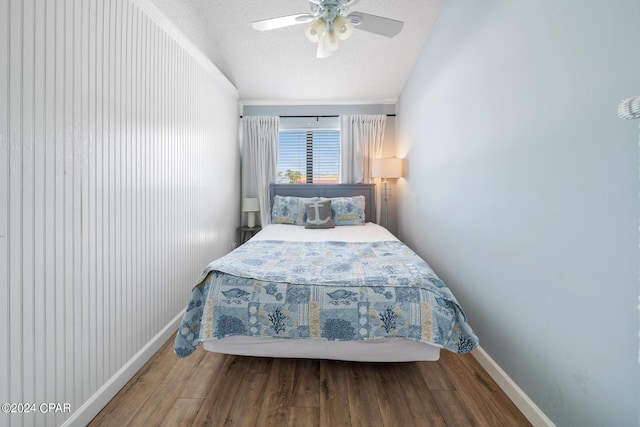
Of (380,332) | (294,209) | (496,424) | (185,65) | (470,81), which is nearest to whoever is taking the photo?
(496,424)

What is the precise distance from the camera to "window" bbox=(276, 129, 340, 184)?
14.4ft

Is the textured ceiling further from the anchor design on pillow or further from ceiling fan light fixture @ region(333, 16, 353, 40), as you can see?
the anchor design on pillow

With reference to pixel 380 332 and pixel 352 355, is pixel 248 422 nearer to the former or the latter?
pixel 352 355

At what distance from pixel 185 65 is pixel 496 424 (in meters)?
3.13

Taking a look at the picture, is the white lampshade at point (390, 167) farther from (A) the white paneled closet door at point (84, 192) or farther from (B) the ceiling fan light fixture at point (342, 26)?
(A) the white paneled closet door at point (84, 192)

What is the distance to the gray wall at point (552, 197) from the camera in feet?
3.00

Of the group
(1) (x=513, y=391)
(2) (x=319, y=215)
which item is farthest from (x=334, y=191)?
(1) (x=513, y=391)

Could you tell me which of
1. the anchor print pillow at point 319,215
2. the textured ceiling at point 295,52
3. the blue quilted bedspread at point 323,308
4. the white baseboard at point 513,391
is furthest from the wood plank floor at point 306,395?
the textured ceiling at point 295,52

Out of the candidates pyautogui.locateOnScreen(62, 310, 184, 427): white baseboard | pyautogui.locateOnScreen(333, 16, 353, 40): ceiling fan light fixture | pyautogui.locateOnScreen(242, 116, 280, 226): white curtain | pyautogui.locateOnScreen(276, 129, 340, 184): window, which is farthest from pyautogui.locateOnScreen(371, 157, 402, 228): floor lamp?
pyautogui.locateOnScreen(62, 310, 184, 427): white baseboard

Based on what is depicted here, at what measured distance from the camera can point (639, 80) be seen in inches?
33.4

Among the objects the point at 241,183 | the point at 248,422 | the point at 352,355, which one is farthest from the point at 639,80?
the point at 241,183

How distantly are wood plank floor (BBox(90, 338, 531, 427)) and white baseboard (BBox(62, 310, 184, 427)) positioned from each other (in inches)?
1.3

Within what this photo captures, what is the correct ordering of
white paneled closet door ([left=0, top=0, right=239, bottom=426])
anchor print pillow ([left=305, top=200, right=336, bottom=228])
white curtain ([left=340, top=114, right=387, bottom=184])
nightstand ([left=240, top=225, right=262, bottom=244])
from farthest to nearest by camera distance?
white curtain ([left=340, top=114, right=387, bottom=184]) < nightstand ([left=240, top=225, right=262, bottom=244]) < anchor print pillow ([left=305, top=200, right=336, bottom=228]) < white paneled closet door ([left=0, top=0, right=239, bottom=426])

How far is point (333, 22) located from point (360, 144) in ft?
7.88
